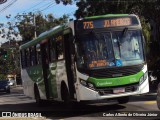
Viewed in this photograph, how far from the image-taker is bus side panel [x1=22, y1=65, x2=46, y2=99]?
20.3 metres

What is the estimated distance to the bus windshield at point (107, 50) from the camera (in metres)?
15.0

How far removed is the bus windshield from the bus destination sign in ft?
0.93

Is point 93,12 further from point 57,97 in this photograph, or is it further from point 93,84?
point 93,84

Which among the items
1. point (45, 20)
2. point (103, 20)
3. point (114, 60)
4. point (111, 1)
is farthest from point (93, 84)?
point (45, 20)

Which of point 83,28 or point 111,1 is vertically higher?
point 111,1

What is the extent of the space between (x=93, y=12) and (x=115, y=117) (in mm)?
21244

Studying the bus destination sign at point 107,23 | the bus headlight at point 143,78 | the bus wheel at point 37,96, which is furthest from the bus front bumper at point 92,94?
the bus wheel at point 37,96

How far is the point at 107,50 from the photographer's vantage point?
49.5ft

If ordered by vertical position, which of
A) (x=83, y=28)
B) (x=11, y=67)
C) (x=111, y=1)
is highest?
(x=111, y=1)

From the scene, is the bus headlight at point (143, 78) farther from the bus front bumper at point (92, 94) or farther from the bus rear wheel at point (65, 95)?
the bus rear wheel at point (65, 95)

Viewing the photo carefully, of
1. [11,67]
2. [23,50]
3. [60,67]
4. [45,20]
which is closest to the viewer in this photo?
[60,67]

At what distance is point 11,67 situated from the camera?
311ft

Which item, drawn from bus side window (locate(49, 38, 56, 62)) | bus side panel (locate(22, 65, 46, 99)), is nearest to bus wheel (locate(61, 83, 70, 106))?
bus side window (locate(49, 38, 56, 62))

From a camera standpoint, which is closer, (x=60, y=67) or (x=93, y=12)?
(x=60, y=67)
